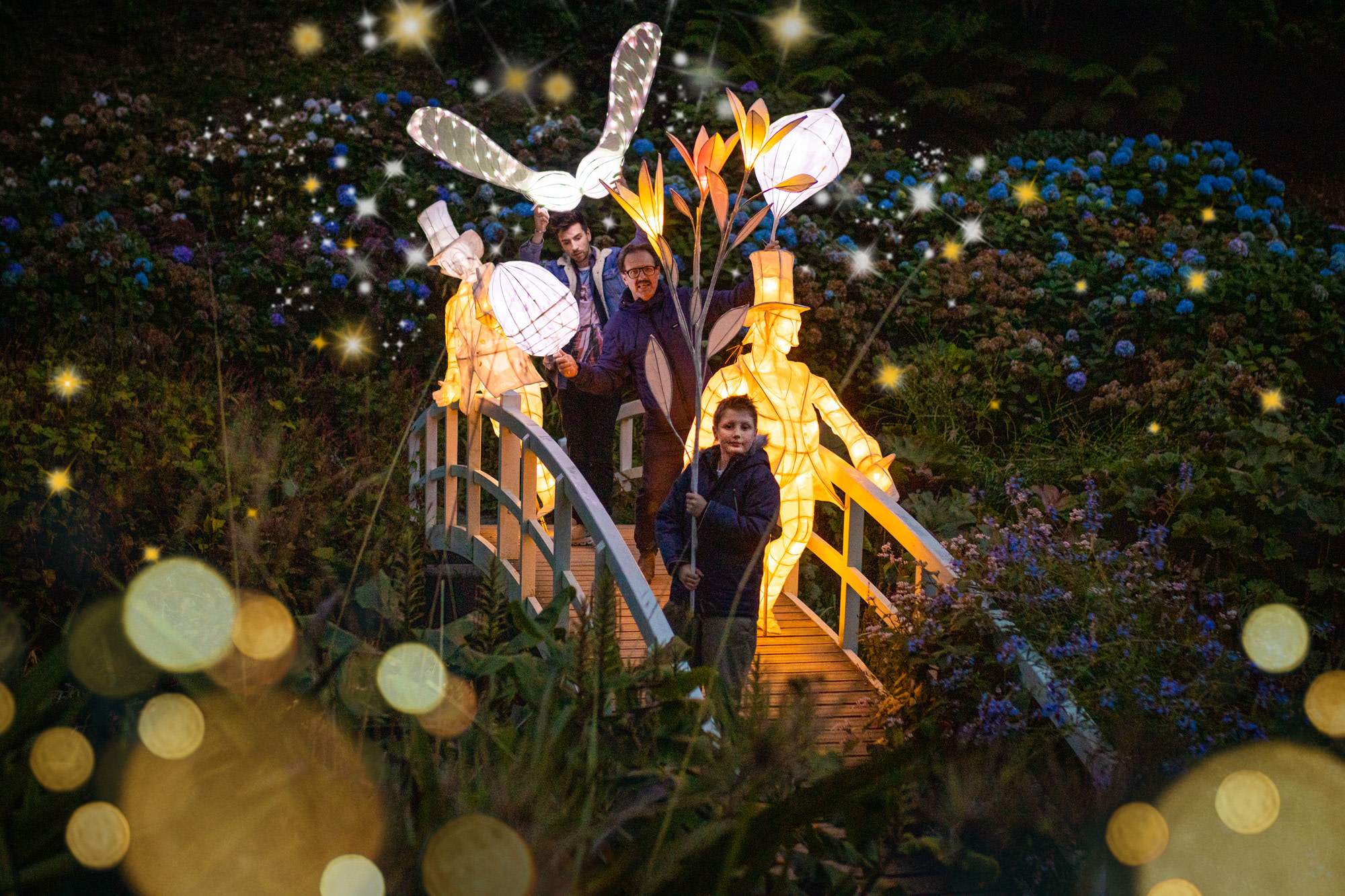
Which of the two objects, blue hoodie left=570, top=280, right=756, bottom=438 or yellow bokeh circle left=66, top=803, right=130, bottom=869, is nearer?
yellow bokeh circle left=66, top=803, right=130, bottom=869

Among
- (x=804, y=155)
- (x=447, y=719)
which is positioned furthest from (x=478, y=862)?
(x=804, y=155)

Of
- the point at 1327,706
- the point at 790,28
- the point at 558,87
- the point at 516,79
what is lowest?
the point at 1327,706

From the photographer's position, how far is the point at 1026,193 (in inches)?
377

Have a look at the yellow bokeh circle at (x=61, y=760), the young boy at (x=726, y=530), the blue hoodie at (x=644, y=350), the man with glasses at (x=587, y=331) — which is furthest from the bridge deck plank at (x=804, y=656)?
the yellow bokeh circle at (x=61, y=760)

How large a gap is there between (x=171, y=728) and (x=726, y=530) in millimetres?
2963

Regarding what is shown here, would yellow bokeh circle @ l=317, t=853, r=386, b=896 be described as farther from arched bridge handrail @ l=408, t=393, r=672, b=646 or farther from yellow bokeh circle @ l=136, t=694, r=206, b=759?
arched bridge handrail @ l=408, t=393, r=672, b=646

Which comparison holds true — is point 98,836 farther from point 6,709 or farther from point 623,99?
point 623,99

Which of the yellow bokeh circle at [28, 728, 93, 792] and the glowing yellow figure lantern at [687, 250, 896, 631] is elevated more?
the yellow bokeh circle at [28, 728, 93, 792]

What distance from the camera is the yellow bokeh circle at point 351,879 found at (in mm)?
918

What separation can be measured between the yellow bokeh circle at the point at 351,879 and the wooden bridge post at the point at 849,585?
4.03m

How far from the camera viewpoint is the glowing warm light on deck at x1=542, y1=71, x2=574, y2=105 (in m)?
11.8

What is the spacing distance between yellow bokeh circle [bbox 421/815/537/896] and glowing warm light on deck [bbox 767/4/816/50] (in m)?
11.7

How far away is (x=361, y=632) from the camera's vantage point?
1.90 meters

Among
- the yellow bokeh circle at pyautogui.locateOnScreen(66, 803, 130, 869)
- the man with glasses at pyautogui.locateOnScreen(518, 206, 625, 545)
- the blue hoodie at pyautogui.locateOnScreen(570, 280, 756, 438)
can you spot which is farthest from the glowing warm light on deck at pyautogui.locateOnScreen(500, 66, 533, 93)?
the yellow bokeh circle at pyautogui.locateOnScreen(66, 803, 130, 869)
